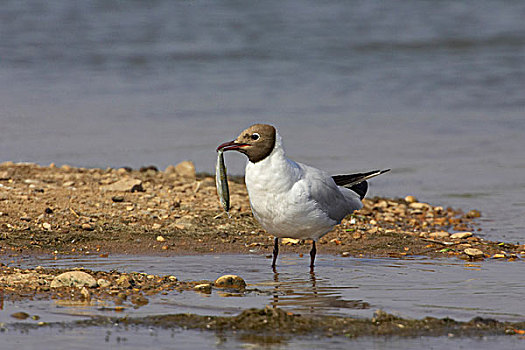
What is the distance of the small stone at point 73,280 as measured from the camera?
20.6 feet

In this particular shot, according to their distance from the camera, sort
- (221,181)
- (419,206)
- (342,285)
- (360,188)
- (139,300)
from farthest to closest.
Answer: (419,206) → (360,188) → (221,181) → (342,285) → (139,300)

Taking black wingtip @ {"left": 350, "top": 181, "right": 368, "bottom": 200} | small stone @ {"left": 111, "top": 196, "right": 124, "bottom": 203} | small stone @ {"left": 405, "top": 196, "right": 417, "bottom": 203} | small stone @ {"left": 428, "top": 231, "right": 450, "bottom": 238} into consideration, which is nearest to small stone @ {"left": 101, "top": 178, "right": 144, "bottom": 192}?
small stone @ {"left": 111, "top": 196, "right": 124, "bottom": 203}

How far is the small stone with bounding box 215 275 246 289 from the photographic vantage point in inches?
258

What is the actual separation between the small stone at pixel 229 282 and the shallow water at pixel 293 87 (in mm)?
3725

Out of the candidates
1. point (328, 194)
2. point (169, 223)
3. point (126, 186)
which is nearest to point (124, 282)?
point (328, 194)

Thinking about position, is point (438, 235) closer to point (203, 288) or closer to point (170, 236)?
point (170, 236)

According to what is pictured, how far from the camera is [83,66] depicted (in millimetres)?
20797

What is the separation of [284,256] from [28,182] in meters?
3.33

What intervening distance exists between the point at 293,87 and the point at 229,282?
11.8 meters

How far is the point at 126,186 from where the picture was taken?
9742 millimetres

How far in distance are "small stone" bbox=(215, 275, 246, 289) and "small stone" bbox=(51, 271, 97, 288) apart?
90cm

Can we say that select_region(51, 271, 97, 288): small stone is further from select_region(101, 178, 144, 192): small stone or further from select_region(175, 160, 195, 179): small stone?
select_region(175, 160, 195, 179): small stone

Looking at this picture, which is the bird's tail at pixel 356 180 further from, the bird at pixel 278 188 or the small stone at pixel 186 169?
the small stone at pixel 186 169

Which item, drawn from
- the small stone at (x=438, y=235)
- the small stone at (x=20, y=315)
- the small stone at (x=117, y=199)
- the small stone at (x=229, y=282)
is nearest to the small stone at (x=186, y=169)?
the small stone at (x=117, y=199)
